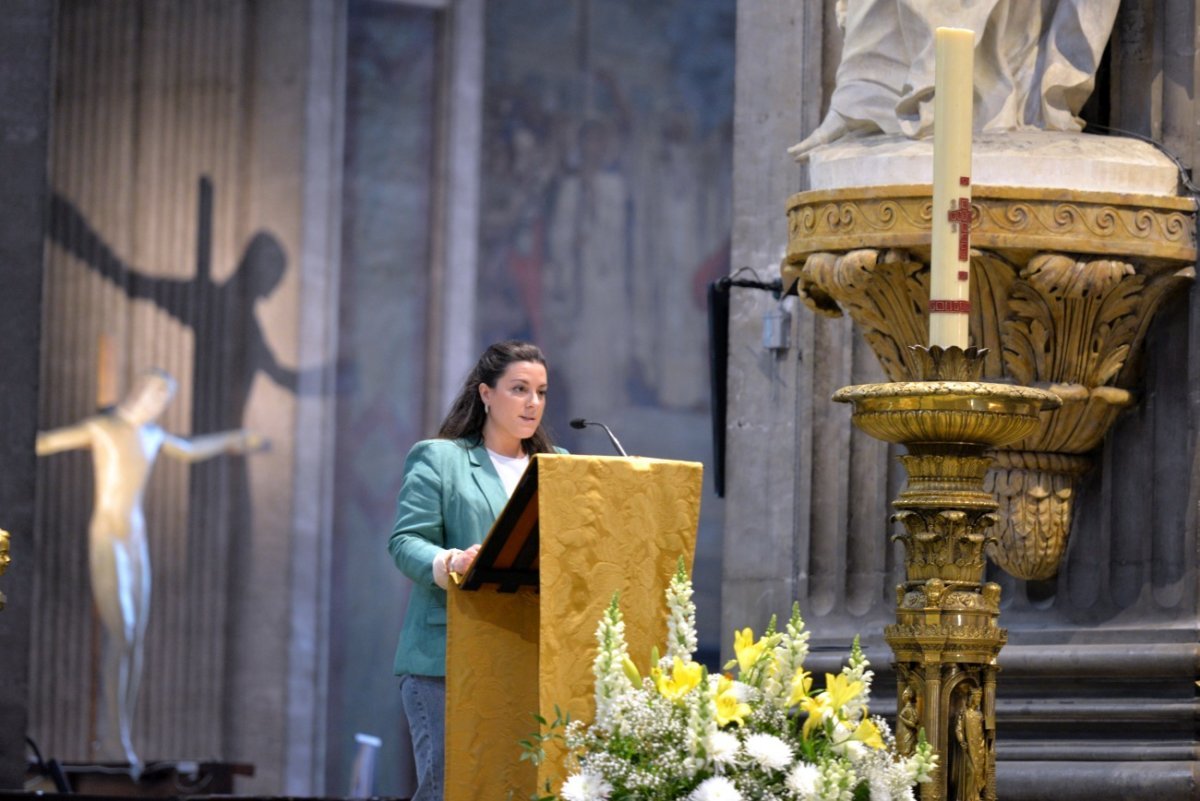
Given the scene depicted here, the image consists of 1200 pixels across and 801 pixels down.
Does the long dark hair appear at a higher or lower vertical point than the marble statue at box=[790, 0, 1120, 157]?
lower

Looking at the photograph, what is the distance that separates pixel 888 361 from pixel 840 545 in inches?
28.6

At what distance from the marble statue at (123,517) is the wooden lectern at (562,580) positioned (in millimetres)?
7791

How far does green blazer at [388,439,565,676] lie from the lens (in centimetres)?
456

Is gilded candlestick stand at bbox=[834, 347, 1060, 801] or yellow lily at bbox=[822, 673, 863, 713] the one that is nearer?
yellow lily at bbox=[822, 673, 863, 713]

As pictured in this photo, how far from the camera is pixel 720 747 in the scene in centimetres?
324

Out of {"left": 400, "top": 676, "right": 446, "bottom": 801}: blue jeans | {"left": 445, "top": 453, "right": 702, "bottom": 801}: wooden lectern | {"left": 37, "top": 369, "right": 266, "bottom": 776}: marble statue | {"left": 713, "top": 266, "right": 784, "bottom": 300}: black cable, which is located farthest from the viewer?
{"left": 37, "top": 369, "right": 266, "bottom": 776}: marble statue

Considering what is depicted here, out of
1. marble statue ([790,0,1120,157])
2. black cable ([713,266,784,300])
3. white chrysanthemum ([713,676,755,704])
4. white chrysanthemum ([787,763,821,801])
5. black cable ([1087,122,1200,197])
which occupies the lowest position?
white chrysanthemum ([787,763,821,801])

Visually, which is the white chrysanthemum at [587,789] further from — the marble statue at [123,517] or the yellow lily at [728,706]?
the marble statue at [123,517]

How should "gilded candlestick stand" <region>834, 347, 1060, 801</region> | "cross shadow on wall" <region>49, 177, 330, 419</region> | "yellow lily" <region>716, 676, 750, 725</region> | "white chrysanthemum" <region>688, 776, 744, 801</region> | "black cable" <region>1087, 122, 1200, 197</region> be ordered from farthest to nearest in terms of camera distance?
"cross shadow on wall" <region>49, 177, 330, 419</region>
"black cable" <region>1087, 122, 1200, 197</region>
"gilded candlestick stand" <region>834, 347, 1060, 801</region>
"yellow lily" <region>716, 676, 750, 725</region>
"white chrysanthemum" <region>688, 776, 744, 801</region>

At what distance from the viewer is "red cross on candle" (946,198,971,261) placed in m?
3.60

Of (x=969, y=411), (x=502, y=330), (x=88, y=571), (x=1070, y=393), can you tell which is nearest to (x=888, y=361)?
(x=1070, y=393)

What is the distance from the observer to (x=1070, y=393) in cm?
492

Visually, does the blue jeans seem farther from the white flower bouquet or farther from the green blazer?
the white flower bouquet

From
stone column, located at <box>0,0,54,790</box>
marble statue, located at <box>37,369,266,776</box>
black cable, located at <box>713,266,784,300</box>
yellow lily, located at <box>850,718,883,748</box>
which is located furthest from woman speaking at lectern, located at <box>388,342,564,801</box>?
marble statue, located at <box>37,369,266,776</box>
